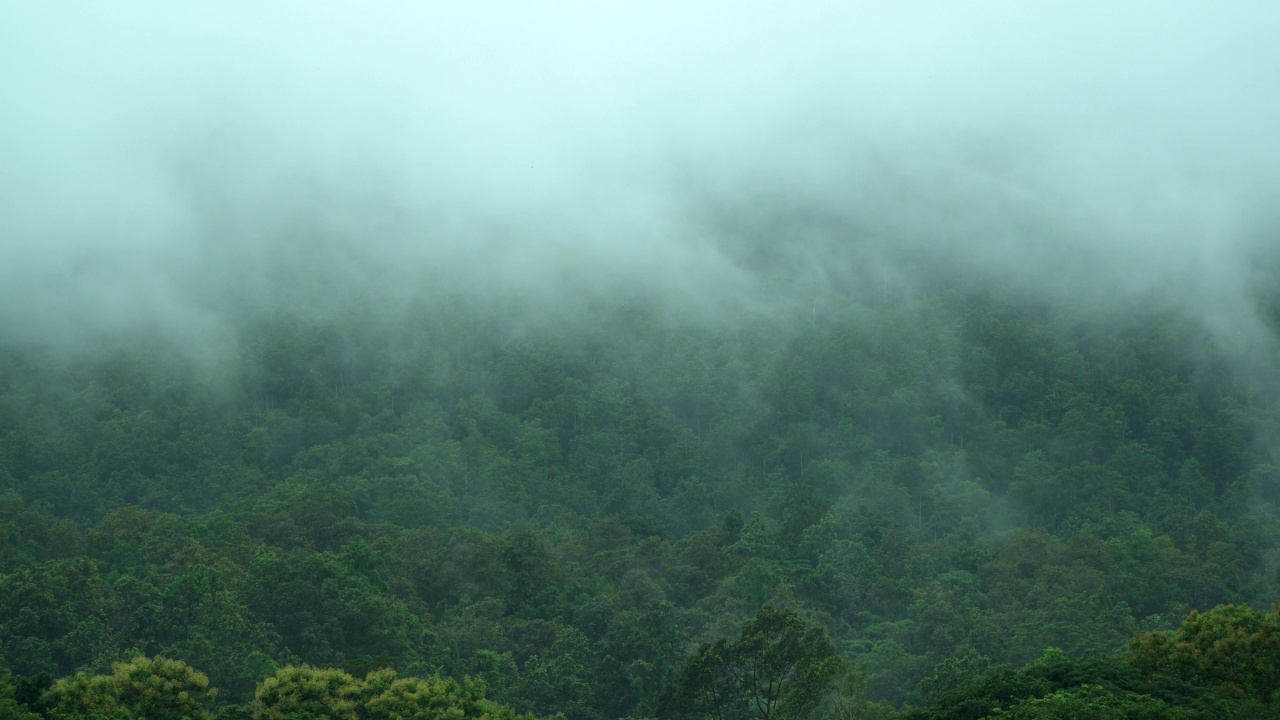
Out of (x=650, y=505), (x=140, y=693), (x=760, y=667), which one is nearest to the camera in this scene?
(x=140, y=693)

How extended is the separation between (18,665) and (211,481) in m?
37.8

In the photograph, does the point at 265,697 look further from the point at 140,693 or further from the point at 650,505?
the point at 650,505

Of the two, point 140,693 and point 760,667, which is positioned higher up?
point 760,667

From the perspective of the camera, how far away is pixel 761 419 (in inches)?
3819

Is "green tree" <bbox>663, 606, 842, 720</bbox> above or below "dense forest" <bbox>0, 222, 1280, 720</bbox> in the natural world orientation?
below

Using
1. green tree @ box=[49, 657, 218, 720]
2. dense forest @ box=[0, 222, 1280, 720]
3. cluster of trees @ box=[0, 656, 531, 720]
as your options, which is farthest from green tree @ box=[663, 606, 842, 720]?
green tree @ box=[49, 657, 218, 720]

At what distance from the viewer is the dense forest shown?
38281 mm

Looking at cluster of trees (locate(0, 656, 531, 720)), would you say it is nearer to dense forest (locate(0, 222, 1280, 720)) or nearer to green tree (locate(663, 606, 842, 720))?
dense forest (locate(0, 222, 1280, 720))

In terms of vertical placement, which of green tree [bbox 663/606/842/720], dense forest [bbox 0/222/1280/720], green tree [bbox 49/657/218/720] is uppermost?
dense forest [bbox 0/222/1280/720]

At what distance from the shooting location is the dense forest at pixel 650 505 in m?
38.3

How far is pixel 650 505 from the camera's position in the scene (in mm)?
85062

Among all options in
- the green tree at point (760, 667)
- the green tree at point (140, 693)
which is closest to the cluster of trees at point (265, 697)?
the green tree at point (140, 693)

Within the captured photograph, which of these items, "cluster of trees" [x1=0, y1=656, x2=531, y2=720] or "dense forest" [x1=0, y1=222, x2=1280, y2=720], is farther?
"dense forest" [x1=0, y1=222, x2=1280, y2=720]

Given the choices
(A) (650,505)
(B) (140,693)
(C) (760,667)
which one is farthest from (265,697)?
(A) (650,505)
